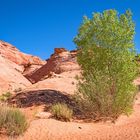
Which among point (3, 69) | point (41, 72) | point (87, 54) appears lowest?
point (87, 54)

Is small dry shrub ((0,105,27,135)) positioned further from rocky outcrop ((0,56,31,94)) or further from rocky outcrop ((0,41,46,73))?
rocky outcrop ((0,41,46,73))

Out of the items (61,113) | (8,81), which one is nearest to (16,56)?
(8,81)

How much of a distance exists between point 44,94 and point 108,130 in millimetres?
8466

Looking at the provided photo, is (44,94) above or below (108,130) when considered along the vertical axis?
above

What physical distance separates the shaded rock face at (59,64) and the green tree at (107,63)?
65.5 ft

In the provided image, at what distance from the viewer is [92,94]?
1606 centimetres

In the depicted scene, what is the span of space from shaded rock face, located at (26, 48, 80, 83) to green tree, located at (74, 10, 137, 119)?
19973 mm

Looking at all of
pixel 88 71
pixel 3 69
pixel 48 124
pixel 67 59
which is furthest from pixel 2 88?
pixel 67 59

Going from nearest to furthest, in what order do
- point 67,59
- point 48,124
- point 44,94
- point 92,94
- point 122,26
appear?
point 48,124
point 92,94
point 122,26
point 44,94
point 67,59

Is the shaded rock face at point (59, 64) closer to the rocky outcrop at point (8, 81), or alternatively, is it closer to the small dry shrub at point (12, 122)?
the rocky outcrop at point (8, 81)

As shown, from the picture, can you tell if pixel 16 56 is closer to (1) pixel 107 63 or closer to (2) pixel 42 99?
(2) pixel 42 99

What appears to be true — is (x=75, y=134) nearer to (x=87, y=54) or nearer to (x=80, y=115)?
(x=80, y=115)

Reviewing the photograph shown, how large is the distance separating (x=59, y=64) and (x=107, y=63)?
25946 mm

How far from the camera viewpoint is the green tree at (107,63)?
16.0 metres
